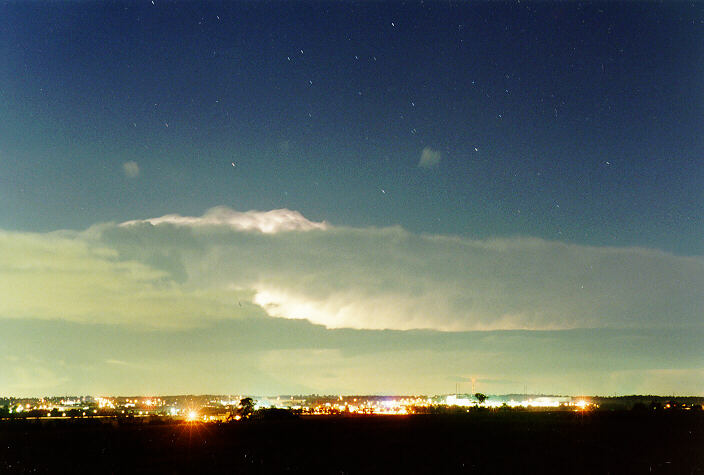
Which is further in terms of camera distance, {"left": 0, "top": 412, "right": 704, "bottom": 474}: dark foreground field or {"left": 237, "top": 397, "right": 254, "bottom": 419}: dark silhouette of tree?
{"left": 237, "top": 397, "right": 254, "bottom": 419}: dark silhouette of tree

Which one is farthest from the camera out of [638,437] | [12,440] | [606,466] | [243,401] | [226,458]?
[243,401]

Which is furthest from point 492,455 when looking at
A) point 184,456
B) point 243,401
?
point 243,401

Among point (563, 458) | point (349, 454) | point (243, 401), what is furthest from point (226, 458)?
point (243, 401)

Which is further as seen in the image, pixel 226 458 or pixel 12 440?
pixel 12 440

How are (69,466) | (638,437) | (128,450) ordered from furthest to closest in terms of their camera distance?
(638,437) → (128,450) → (69,466)

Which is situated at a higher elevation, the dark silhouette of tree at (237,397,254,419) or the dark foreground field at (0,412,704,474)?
the dark foreground field at (0,412,704,474)

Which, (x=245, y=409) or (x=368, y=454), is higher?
(x=368, y=454)

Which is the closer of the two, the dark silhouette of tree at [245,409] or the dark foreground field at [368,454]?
the dark foreground field at [368,454]

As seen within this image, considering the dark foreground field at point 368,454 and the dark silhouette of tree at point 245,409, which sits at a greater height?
the dark foreground field at point 368,454

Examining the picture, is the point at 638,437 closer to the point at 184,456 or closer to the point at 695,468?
the point at 695,468

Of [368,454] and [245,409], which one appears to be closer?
[368,454]
